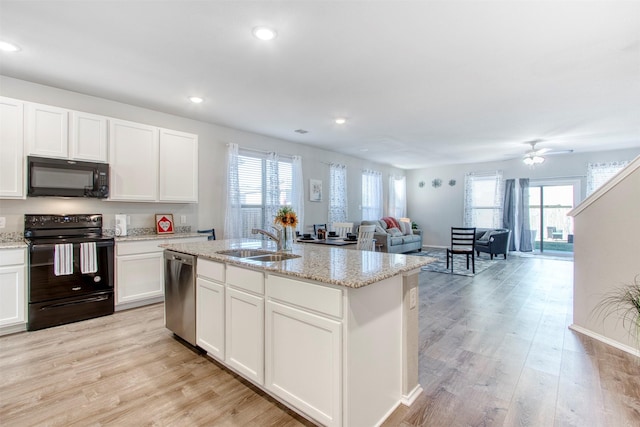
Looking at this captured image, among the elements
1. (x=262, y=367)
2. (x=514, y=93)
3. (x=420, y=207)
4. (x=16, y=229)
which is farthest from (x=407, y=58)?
(x=420, y=207)

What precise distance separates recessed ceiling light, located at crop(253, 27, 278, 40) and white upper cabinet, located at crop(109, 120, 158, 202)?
7.67ft

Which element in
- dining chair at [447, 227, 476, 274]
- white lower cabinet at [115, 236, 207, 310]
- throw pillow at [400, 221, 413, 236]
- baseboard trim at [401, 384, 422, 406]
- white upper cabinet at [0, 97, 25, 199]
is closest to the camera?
baseboard trim at [401, 384, 422, 406]

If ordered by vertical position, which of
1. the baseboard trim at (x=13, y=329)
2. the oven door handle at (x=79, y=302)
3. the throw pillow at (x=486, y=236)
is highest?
the throw pillow at (x=486, y=236)

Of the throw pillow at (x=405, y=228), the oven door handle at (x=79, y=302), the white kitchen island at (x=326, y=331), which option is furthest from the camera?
the throw pillow at (x=405, y=228)

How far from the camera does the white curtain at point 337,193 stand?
7.12 meters

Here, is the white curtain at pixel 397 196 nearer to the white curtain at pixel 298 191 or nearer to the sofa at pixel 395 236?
the sofa at pixel 395 236

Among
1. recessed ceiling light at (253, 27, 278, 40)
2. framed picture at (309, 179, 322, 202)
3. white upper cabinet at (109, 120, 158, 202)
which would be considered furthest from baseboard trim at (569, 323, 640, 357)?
white upper cabinet at (109, 120, 158, 202)

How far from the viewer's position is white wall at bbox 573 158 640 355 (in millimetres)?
2658

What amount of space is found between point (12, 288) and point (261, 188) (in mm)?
3472

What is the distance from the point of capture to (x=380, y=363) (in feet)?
5.79

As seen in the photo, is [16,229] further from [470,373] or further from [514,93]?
[514,93]

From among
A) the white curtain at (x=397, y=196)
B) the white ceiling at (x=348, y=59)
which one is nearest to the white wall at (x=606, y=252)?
the white ceiling at (x=348, y=59)

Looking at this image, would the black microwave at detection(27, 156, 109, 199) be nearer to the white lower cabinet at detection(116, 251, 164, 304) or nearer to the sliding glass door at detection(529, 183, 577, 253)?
the white lower cabinet at detection(116, 251, 164, 304)

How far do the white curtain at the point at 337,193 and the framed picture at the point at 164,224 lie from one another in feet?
11.7
